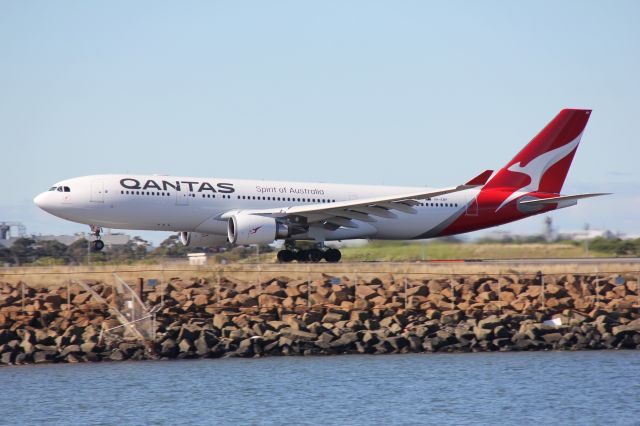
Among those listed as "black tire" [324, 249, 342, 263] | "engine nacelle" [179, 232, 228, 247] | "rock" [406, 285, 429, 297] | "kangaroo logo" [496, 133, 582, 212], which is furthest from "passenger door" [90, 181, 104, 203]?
"kangaroo logo" [496, 133, 582, 212]

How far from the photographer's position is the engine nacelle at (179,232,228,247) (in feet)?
154

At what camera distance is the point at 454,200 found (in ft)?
158

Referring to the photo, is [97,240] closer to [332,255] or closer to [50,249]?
[50,249]

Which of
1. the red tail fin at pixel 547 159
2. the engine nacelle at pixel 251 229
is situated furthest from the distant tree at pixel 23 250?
the red tail fin at pixel 547 159

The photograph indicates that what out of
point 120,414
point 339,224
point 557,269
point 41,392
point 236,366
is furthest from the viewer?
point 339,224

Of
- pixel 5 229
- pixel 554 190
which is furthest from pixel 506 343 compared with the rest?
pixel 5 229

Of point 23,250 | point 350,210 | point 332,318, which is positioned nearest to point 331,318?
point 332,318

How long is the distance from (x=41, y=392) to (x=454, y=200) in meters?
24.2

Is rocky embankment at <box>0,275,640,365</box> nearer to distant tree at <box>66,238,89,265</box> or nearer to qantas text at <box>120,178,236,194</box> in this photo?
qantas text at <box>120,178,236,194</box>

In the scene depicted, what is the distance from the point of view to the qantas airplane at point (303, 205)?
1720 inches

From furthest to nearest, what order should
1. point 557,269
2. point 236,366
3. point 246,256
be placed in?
point 246,256
point 557,269
point 236,366

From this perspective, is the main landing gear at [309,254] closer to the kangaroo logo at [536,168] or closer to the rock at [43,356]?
the kangaroo logo at [536,168]

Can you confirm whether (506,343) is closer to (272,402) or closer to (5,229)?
(272,402)

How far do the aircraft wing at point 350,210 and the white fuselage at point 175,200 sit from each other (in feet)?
2.29
